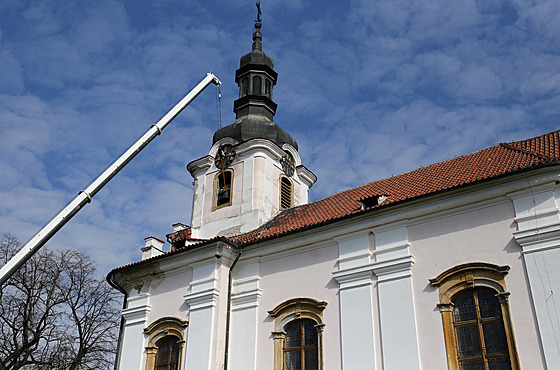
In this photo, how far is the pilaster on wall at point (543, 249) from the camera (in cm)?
1057

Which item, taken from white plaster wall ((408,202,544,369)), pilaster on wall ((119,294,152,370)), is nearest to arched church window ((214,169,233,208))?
pilaster on wall ((119,294,152,370))

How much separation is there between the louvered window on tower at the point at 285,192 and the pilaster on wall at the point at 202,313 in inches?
209

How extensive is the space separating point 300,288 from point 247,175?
6.29 m

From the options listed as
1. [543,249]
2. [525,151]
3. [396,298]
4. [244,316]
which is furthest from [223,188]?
[543,249]

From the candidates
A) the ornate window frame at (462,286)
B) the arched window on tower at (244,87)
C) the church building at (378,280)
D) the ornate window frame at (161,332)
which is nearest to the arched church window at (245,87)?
the arched window on tower at (244,87)

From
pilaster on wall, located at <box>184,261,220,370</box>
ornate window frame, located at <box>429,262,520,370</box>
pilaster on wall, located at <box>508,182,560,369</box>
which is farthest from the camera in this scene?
pilaster on wall, located at <box>184,261,220,370</box>

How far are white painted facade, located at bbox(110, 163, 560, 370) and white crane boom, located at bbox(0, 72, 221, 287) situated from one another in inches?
136

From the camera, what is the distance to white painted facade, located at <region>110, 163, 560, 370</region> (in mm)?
11328

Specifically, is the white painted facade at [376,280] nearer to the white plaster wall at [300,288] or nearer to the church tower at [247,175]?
the white plaster wall at [300,288]

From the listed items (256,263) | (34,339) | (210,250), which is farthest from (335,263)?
(34,339)

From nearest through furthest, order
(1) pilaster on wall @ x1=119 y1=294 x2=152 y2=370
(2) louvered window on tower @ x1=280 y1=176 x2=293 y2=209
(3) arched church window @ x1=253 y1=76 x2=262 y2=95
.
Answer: (1) pilaster on wall @ x1=119 y1=294 x2=152 y2=370 < (2) louvered window on tower @ x1=280 y1=176 x2=293 y2=209 < (3) arched church window @ x1=253 y1=76 x2=262 y2=95

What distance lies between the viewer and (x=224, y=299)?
50.1 ft

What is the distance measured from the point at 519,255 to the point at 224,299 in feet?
24.5

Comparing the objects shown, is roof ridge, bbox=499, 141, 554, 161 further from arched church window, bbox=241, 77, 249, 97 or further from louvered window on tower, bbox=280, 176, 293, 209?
arched church window, bbox=241, 77, 249, 97
